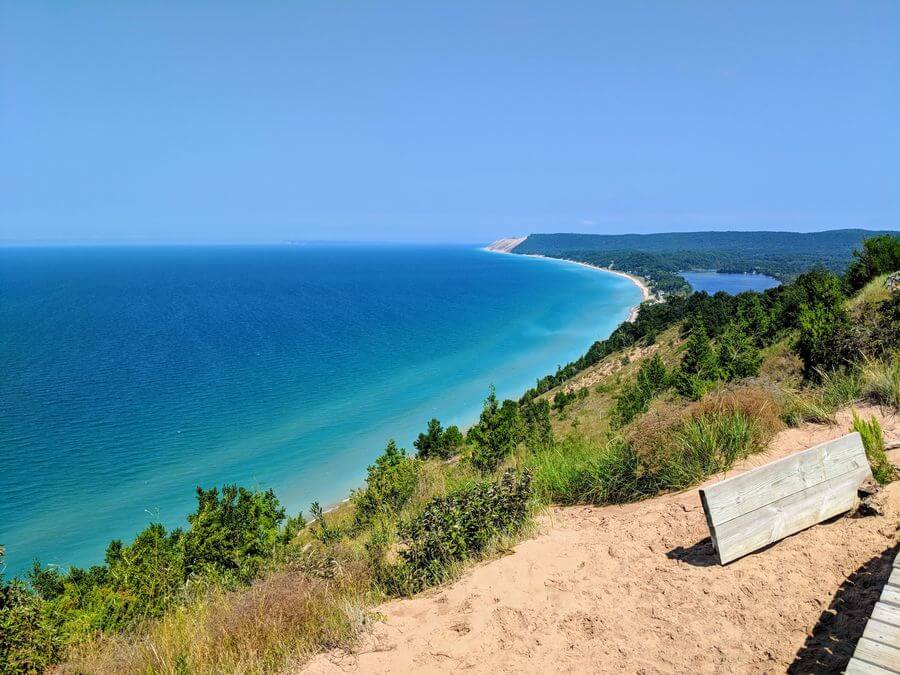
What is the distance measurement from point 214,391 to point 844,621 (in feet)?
167

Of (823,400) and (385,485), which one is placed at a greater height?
(823,400)

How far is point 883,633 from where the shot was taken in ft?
9.05

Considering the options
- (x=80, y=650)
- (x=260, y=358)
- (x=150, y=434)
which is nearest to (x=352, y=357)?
(x=260, y=358)

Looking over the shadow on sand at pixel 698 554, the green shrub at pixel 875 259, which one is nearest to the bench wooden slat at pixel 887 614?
the shadow on sand at pixel 698 554

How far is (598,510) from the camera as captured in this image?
263 inches

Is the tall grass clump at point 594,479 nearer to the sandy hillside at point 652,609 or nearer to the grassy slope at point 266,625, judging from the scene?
the grassy slope at point 266,625

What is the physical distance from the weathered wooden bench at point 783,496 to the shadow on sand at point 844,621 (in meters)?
0.62

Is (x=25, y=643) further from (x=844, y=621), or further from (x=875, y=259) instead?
(x=875, y=259)

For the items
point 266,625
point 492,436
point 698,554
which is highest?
point 698,554

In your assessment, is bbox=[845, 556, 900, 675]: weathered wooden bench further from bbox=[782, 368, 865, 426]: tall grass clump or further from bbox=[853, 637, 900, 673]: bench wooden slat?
bbox=[782, 368, 865, 426]: tall grass clump

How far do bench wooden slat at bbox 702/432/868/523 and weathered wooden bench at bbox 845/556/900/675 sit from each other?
133 centimetres

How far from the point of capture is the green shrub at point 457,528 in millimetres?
5797

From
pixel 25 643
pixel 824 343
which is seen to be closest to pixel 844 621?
pixel 25 643

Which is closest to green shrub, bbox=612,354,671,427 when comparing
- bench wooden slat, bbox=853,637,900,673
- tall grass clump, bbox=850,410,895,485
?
tall grass clump, bbox=850,410,895,485
